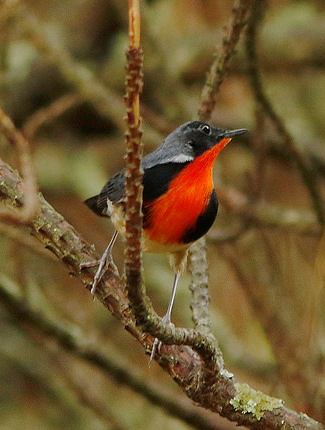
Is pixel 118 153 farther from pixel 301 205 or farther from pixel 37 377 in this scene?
pixel 37 377

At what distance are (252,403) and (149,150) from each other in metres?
4.14

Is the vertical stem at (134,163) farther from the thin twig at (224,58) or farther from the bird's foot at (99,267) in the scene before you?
the thin twig at (224,58)

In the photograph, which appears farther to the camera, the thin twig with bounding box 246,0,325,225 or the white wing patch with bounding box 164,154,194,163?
the thin twig with bounding box 246,0,325,225

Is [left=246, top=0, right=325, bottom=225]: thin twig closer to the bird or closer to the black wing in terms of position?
the bird

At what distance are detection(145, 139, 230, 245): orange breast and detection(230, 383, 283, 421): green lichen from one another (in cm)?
68

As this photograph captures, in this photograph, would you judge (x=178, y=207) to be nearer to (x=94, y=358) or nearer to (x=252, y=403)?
(x=252, y=403)

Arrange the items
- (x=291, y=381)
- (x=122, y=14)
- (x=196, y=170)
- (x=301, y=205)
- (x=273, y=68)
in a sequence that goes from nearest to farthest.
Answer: (x=196, y=170), (x=291, y=381), (x=122, y=14), (x=273, y=68), (x=301, y=205)

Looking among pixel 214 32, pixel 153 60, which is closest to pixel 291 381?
pixel 153 60

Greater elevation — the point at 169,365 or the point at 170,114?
the point at 170,114

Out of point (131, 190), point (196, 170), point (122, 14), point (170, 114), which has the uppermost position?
point (122, 14)

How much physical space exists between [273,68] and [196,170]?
13.6 ft

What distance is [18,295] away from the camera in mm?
4418

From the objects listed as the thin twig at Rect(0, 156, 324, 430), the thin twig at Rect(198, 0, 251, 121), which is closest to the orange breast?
the thin twig at Rect(0, 156, 324, 430)

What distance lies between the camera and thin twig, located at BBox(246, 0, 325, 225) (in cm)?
380
